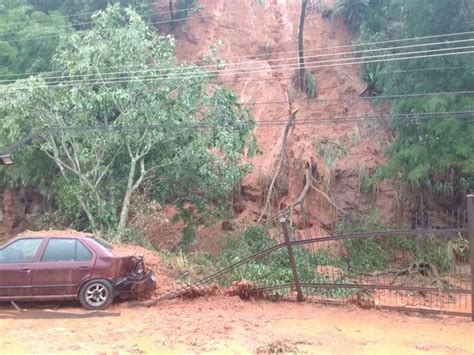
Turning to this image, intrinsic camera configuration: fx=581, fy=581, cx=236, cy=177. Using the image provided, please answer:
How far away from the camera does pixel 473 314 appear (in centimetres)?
929

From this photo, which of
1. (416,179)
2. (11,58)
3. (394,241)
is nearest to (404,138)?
(416,179)

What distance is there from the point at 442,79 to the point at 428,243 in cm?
602

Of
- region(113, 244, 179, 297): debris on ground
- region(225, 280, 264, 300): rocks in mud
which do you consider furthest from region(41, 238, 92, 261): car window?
region(225, 280, 264, 300): rocks in mud

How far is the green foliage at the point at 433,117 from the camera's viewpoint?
14952 millimetres

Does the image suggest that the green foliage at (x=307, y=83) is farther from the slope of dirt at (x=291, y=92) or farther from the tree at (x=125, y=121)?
the tree at (x=125, y=121)

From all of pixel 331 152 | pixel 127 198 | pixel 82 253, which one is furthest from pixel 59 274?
pixel 331 152

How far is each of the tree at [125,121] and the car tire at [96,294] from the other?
17.6 ft

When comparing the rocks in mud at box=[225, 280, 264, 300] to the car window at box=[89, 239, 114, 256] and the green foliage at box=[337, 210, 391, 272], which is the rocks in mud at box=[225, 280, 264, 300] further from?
the car window at box=[89, 239, 114, 256]

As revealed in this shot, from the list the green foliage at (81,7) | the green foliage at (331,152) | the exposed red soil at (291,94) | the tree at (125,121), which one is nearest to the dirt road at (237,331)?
the tree at (125,121)

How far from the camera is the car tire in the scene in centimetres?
1062

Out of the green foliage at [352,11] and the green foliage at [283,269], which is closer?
the green foliage at [283,269]

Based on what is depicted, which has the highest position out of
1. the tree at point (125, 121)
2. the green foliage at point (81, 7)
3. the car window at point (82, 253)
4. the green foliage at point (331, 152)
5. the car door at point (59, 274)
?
the green foliage at point (81, 7)

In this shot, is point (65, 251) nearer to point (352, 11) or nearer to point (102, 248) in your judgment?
point (102, 248)

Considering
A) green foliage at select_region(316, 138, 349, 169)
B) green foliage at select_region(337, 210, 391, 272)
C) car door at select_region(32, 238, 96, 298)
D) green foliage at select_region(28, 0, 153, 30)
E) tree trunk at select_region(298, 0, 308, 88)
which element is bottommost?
green foliage at select_region(337, 210, 391, 272)
